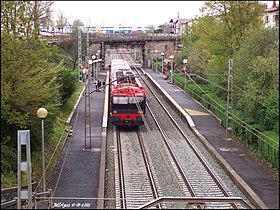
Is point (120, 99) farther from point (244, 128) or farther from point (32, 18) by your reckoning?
point (32, 18)

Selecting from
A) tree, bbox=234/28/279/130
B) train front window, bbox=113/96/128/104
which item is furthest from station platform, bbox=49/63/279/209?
tree, bbox=234/28/279/130

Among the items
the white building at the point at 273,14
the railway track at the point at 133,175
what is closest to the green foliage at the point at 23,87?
the railway track at the point at 133,175

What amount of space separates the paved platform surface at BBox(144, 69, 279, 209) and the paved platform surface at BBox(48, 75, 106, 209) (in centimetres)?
474

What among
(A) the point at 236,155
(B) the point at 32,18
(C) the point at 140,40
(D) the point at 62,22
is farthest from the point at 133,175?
(C) the point at 140,40

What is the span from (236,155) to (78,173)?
6.50 meters

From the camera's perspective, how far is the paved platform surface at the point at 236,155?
44.9 feet

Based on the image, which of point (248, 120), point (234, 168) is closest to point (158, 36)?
point (248, 120)

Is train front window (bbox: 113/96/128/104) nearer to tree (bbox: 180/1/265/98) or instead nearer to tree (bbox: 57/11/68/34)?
tree (bbox: 180/1/265/98)

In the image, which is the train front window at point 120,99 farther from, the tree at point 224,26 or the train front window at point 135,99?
the tree at point 224,26

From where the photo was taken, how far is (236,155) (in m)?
19.4

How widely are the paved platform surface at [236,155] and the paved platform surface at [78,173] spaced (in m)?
4.74

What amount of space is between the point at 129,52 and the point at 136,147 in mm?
67832

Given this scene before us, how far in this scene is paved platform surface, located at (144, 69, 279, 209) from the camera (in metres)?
13.7

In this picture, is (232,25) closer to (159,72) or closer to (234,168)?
(234,168)
